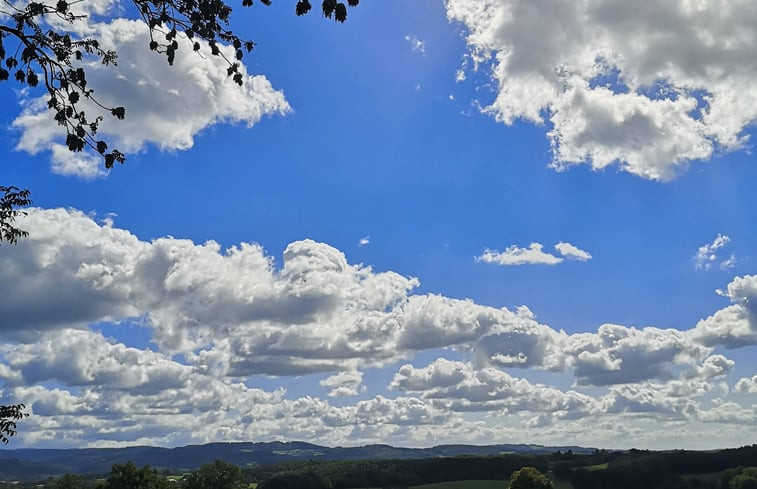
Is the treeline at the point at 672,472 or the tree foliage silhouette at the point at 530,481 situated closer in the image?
the tree foliage silhouette at the point at 530,481

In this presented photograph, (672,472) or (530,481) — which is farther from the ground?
(530,481)

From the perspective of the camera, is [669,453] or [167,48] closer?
[167,48]

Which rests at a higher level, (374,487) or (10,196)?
(10,196)

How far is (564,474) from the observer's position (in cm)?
18962

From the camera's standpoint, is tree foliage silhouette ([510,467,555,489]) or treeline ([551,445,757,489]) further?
treeline ([551,445,757,489])

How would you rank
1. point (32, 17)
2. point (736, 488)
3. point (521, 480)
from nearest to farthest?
1. point (32, 17)
2. point (521, 480)
3. point (736, 488)

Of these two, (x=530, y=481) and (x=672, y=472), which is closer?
(x=530, y=481)

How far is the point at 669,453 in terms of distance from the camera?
194250 mm

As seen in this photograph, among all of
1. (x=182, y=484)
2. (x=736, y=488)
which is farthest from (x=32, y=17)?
(x=736, y=488)

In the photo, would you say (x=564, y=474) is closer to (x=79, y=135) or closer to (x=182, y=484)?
(x=182, y=484)

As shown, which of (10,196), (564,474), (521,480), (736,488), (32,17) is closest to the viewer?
(32,17)

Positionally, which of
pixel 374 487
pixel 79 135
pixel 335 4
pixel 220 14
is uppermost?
pixel 220 14

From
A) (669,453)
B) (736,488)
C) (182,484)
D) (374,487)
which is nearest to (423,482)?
(374,487)

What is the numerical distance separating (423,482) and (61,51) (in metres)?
199
